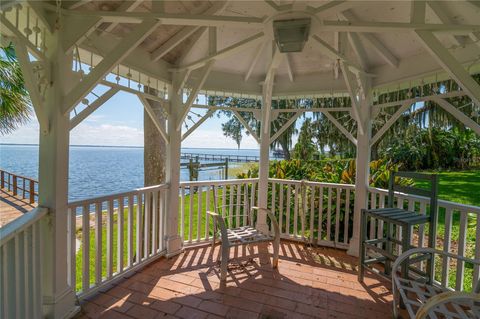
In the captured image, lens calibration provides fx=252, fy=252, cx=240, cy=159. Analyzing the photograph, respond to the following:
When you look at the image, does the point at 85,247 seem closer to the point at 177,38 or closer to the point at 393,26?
the point at 177,38

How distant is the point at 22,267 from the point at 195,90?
2.19 meters

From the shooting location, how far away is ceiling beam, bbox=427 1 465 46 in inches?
73.7

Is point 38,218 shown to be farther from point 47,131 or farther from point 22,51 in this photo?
point 22,51

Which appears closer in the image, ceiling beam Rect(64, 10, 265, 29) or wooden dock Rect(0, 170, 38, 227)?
ceiling beam Rect(64, 10, 265, 29)

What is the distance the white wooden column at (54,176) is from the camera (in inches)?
70.1

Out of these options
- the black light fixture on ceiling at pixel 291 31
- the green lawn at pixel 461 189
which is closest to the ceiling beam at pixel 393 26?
the black light fixture on ceiling at pixel 291 31

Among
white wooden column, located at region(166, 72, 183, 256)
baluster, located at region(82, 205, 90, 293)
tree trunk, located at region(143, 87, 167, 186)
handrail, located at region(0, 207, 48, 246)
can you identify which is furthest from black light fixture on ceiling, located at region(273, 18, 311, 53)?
tree trunk, located at region(143, 87, 167, 186)

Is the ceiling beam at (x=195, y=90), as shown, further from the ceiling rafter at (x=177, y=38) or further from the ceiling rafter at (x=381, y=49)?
the ceiling rafter at (x=381, y=49)

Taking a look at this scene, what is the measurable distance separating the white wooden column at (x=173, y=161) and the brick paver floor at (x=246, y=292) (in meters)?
0.26

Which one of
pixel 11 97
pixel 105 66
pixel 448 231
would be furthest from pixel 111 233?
pixel 11 97

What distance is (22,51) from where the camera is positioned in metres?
1.52

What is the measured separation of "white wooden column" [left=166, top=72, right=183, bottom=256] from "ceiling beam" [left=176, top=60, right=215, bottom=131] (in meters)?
0.05

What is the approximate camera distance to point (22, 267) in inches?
63.4

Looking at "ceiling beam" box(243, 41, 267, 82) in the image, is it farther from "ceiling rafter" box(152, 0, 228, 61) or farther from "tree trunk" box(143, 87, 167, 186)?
"tree trunk" box(143, 87, 167, 186)
